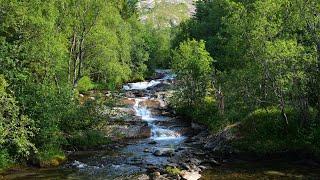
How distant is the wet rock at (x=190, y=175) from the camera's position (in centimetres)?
2616

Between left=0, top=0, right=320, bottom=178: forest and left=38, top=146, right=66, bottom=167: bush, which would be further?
left=38, top=146, right=66, bottom=167: bush

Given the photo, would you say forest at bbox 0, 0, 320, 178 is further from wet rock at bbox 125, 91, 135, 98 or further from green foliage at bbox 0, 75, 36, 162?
wet rock at bbox 125, 91, 135, 98

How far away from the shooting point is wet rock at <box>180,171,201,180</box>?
26156 millimetres

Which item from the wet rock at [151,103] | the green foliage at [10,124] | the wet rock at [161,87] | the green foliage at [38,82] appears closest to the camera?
the green foliage at [10,124]

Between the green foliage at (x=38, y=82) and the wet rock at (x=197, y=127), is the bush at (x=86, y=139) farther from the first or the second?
the wet rock at (x=197, y=127)

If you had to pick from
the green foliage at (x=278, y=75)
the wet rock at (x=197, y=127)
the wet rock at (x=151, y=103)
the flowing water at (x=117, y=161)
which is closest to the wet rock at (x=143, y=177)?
the flowing water at (x=117, y=161)

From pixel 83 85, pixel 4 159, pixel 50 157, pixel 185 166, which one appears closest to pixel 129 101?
pixel 83 85

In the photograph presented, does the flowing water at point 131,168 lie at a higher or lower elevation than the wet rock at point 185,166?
lower

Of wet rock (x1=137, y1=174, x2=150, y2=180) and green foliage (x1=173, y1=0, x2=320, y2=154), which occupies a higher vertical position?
green foliage (x1=173, y1=0, x2=320, y2=154)

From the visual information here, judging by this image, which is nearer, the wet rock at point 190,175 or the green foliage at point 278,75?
the wet rock at point 190,175

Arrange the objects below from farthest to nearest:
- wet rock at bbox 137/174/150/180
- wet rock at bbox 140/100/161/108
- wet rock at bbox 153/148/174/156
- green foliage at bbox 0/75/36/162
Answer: wet rock at bbox 140/100/161/108 < wet rock at bbox 153/148/174/156 < wet rock at bbox 137/174/150/180 < green foliage at bbox 0/75/36/162

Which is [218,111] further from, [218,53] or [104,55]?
[218,53]

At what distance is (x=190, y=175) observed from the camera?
26.7m

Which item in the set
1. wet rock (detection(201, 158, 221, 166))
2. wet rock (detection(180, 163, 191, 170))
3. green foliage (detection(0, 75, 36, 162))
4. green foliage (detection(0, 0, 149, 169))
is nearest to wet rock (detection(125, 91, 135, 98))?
green foliage (detection(0, 0, 149, 169))
